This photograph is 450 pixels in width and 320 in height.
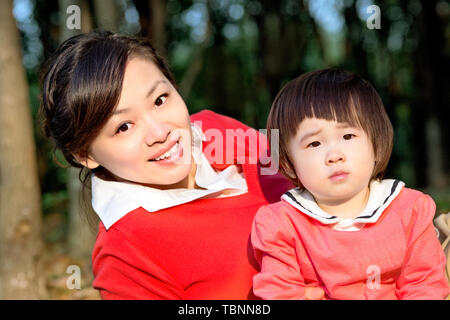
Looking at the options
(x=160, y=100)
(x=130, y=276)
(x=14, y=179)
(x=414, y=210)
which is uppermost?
(x=160, y=100)

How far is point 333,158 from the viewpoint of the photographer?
1.68 metres

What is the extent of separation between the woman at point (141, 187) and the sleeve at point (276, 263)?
0.11 m

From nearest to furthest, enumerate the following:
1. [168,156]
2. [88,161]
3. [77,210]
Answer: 1. [168,156]
2. [88,161]
3. [77,210]

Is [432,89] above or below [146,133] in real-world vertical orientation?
below

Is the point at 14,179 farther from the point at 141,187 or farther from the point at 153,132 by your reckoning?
the point at 153,132

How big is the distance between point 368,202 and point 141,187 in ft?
2.73

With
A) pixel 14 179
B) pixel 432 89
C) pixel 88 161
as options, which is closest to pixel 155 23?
pixel 14 179

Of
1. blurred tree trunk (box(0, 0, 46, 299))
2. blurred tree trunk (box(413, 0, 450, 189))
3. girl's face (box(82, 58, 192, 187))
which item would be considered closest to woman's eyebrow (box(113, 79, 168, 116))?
girl's face (box(82, 58, 192, 187))

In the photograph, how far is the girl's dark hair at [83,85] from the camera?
74.3 inches

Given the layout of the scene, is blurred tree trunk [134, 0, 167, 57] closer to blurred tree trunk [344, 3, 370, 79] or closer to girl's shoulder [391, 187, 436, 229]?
blurred tree trunk [344, 3, 370, 79]

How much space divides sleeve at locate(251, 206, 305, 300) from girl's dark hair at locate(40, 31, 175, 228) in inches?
26.5

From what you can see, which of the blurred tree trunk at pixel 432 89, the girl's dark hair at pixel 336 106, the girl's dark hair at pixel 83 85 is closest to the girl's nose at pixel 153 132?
the girl's dark hair at pixel 83 85

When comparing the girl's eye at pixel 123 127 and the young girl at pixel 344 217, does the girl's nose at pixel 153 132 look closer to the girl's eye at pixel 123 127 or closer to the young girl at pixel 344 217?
the girl's eye at pixel 123 127
